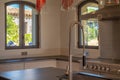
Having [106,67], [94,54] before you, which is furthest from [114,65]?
[94,54]

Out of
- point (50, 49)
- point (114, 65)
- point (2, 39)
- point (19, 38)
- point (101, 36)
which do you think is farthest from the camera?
point (50, 49)

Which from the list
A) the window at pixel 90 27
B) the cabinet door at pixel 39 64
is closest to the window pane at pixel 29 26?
the cabinet door at pixel 39 64

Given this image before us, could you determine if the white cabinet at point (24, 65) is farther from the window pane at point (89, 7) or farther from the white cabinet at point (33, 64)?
the window pane at point (89, 7)

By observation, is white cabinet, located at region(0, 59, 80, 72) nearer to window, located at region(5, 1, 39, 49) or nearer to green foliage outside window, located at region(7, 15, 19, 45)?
window, located at region(5, 1, 39, 49)

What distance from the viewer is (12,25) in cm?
588

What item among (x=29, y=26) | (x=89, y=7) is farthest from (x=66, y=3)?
(x=29, y=26)

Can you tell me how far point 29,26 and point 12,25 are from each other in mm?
516

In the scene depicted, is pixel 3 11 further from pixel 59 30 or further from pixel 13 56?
pixel 59 30

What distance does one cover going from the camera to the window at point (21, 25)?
5828mm

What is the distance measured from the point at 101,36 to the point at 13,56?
7.54 feet

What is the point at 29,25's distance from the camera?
6.23 metres

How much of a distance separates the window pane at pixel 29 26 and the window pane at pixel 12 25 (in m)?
0.26

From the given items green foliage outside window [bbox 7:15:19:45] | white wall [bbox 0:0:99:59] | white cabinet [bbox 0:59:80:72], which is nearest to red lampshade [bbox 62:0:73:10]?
white cabinet [bbox 0:59:80:72]

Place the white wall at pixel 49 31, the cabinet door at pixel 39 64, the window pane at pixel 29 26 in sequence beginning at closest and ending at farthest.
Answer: the cabinet door at pixel 39 64
the window pane at pixel 29 26
the white wall at pixel 49 31
